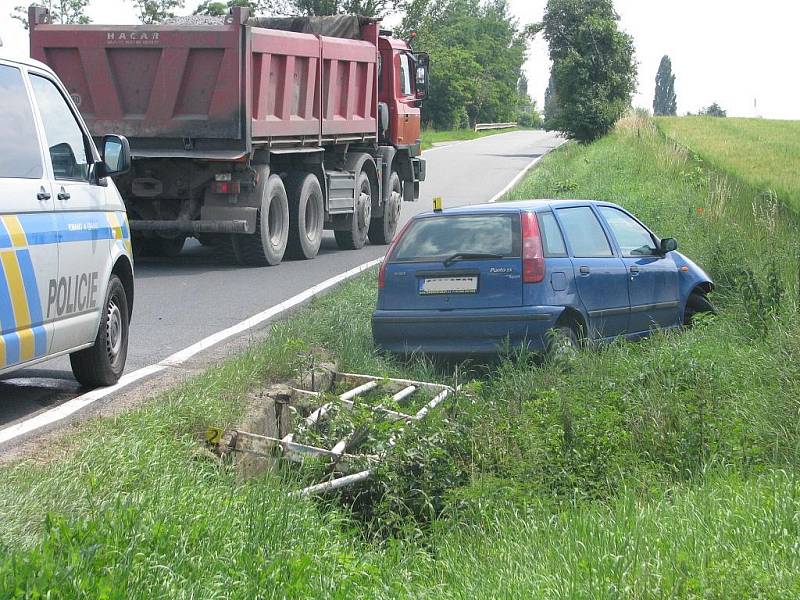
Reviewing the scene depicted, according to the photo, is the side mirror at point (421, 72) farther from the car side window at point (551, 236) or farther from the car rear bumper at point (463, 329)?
the car rear bumper at point (463, 329)

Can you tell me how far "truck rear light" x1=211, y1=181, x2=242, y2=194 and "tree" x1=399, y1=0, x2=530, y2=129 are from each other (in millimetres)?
47678

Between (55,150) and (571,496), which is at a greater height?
(55,150)

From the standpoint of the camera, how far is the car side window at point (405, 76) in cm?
2019

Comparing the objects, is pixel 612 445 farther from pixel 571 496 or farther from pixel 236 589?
pixel 236 589

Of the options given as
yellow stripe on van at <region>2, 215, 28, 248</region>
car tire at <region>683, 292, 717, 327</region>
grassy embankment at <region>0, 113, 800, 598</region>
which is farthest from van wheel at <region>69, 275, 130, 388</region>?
car tire at <region>683, 292, 717, 327</region>

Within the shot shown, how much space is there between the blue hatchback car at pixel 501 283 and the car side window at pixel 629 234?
12.3 inches

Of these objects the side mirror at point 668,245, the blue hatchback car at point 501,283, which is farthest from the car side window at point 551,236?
the side mirror at point 668,245

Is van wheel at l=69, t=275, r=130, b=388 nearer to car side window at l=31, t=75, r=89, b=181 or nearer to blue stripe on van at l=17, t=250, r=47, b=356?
car side window at l=31, t=75, r=89, b=181

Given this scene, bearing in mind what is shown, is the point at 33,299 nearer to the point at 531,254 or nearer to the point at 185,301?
the point at 531,254

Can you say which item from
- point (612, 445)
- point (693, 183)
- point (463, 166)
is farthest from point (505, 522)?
point (463, 166)

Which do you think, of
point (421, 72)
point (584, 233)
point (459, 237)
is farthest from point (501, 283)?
point (421, 72)

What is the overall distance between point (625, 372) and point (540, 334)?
72 centimetres

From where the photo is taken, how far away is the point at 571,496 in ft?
20.4

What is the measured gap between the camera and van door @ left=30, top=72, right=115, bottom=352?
686 cm
